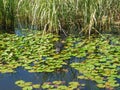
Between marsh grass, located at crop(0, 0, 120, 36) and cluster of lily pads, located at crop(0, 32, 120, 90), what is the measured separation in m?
0.40

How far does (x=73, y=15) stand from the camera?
6910 millimetres

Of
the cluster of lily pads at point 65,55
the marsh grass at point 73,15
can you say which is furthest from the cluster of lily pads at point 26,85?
the marsh grass at point 73,15

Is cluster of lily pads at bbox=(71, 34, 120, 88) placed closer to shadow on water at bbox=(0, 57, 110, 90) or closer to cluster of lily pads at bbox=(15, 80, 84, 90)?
shadow on water at bbox=(0, 57, 110, 90)

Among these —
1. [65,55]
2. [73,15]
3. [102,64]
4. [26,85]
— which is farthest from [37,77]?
[73,15]

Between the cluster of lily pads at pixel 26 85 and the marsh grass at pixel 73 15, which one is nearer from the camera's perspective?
the cluster of lily pads at pixel 26 85

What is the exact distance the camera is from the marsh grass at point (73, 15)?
21.3ft

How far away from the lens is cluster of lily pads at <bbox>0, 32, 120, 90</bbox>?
4.34m

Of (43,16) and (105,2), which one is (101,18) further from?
(43,16)

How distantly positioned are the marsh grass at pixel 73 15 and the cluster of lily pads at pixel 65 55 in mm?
404

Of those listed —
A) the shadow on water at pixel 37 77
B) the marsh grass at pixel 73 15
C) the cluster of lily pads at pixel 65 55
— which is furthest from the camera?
the marsh grass at pixel 73 15


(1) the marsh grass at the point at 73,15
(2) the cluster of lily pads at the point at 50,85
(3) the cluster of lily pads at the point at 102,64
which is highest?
(1) the marsh grass at the point at 73,15

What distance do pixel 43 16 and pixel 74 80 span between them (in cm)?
272

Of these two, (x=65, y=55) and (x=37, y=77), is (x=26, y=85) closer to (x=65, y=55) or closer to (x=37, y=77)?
(x=37, y=77)

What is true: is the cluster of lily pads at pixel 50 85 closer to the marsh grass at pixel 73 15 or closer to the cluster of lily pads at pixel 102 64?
the cluster of lily pads at pixel 102 64
